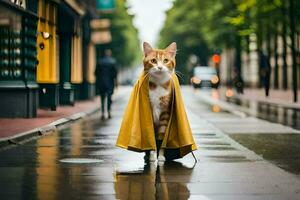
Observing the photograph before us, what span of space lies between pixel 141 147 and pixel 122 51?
61.2 m

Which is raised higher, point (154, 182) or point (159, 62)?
point (159, 62)

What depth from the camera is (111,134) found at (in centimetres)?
1566

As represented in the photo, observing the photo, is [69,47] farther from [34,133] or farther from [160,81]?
[160,81]

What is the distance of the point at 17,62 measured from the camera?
19438 mm

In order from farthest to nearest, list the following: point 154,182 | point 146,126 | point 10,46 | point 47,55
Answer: point 47,55 → point 10,46 → point 146,126 → point 154,182

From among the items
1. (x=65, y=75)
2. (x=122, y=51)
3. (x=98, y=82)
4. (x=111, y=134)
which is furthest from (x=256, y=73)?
(x=111, y=134)

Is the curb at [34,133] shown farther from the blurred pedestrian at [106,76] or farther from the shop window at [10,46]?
the shop window at [10,46]

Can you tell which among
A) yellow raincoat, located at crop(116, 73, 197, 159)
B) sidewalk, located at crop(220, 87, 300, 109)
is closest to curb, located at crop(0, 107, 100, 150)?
yellow raincoat, located at crop(116, 73, 197, 159)

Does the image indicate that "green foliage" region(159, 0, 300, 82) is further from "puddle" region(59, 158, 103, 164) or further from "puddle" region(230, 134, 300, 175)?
"puddle" region(59, 158, 103, 164)

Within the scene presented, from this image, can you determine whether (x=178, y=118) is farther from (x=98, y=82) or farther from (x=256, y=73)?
(x=256, y=73)

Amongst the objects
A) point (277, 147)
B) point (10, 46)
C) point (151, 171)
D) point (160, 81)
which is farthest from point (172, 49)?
point (10, 46)

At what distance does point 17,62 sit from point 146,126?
10594 mm

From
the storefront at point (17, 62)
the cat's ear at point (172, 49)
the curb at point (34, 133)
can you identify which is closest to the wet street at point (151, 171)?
the curb at point (34, 133)

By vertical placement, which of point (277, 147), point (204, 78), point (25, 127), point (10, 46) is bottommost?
point (277, 147)
